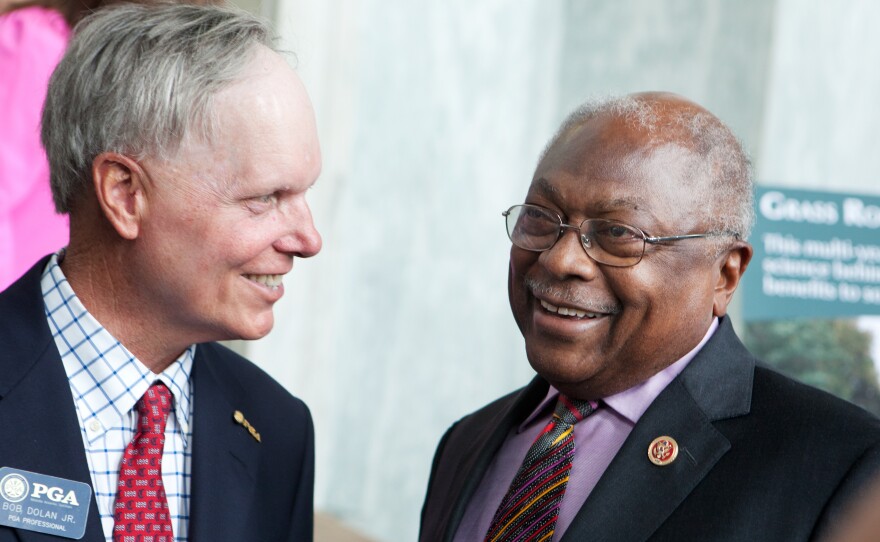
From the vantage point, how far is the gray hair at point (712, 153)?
224 cm

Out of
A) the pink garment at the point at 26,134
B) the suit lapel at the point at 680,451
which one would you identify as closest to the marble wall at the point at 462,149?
the pink garment at the point at 26,134

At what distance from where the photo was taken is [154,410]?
215 cm

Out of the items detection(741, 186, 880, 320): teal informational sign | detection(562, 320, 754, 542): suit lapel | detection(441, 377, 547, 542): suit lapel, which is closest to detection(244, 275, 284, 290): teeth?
detection(441, 377, 547, 542): suit lapel

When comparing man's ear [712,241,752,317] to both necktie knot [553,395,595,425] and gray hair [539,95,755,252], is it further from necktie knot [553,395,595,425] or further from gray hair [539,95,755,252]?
necktie knot [553,395,595,425]

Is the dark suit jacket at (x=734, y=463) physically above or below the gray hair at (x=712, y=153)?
below

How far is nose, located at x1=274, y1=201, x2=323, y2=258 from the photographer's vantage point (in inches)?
85.7

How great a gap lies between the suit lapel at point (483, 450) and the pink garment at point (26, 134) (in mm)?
1212

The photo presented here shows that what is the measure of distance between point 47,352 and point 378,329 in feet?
10.2

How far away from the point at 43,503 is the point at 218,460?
14.7 inches

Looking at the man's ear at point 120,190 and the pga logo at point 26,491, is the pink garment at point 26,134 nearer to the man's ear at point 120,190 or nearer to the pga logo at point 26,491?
the man's ear at point 120,190

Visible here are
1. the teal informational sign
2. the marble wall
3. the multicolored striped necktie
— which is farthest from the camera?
the marble wall

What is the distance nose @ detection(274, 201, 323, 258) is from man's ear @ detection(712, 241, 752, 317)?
31.8 inches

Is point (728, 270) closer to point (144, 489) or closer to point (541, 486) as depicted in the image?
point (541, 486)

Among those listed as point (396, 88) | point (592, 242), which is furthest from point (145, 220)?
point (396, 88)
